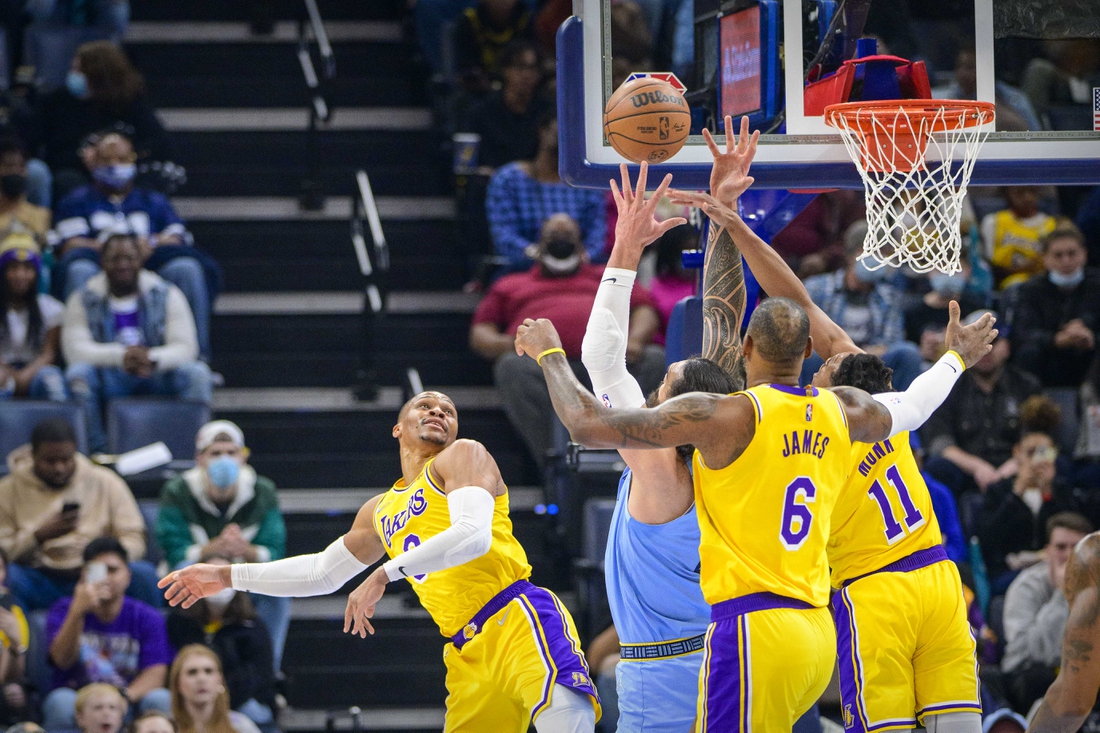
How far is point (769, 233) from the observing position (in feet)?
22.4

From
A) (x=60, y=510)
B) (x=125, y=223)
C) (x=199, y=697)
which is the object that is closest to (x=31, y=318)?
(x=125, y=223)

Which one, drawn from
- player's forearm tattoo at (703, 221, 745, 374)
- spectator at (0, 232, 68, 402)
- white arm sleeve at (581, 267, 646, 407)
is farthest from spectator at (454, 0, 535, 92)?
white arm sleeve at (581, 267, 646, 407)

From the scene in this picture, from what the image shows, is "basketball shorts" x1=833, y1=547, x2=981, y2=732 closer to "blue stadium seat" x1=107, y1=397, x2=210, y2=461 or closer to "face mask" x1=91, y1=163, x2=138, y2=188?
"blue stadium seat" x1=107, y1=397, x2=210, y2=461

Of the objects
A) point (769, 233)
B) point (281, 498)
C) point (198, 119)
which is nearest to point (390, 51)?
point (198, 119)

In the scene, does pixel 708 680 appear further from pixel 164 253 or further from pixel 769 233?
pixel 164 253

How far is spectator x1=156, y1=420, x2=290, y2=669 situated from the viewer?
8.51 meters

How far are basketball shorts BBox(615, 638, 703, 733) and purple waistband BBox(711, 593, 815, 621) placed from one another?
0.66 meters

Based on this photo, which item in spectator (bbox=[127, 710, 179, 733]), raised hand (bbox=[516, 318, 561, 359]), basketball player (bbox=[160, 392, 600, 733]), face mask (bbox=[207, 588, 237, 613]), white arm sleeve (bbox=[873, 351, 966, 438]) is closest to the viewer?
raised hand (bbox=[516, 318, 561, 359])

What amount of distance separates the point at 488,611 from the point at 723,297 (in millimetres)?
1585

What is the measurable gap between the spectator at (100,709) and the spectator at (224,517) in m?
1.07

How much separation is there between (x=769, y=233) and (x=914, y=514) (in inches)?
67.5

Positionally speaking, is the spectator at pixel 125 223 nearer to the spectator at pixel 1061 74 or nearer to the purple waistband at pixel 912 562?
the spectator at pixel 1061 74

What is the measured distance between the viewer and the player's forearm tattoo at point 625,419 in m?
4.73

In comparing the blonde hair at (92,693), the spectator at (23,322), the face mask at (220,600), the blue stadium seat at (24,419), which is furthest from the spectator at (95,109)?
the blonde hair at (92,693)
